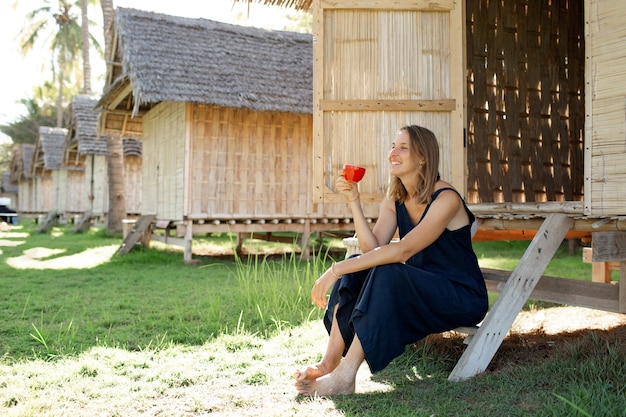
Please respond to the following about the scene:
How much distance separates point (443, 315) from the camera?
10.1 ft

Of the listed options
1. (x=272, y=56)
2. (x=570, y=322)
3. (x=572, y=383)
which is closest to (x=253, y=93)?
(x=272, y=56)

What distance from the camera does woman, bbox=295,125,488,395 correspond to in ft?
9.61

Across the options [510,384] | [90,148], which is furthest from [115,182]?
[510,384]

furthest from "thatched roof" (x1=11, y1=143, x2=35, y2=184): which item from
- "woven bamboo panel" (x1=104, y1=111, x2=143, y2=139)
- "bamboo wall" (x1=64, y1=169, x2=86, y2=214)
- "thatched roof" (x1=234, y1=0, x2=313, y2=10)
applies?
"thatched roof" (x1=234, y1=0, x2=313, y2=10)

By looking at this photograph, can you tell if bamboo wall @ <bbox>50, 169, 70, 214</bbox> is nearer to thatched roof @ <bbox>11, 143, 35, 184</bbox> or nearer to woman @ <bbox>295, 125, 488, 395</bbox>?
thatched roof @ <bbox>11, 143, 35, 184</bbox>

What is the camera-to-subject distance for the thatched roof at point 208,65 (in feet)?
31.9

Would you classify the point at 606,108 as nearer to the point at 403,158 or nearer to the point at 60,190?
the point at 403,158

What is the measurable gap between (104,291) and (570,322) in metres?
4.87

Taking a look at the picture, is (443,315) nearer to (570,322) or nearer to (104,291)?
(570,322)

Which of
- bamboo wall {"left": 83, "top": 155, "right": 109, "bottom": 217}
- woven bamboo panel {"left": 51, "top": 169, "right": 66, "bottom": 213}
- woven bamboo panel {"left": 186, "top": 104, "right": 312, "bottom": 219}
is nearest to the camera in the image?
woven bamboo panel {"left": 186, "top": 104, "right": 312, "bottom": 219}

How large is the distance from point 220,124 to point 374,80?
6.01 meters

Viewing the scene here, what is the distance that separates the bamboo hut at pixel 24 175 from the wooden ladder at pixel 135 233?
737 inches

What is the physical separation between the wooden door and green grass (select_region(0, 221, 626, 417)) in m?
1.29

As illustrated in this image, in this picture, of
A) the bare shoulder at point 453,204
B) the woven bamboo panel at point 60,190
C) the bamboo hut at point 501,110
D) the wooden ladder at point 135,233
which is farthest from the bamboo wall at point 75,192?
the bare shoulder at point 453,204
